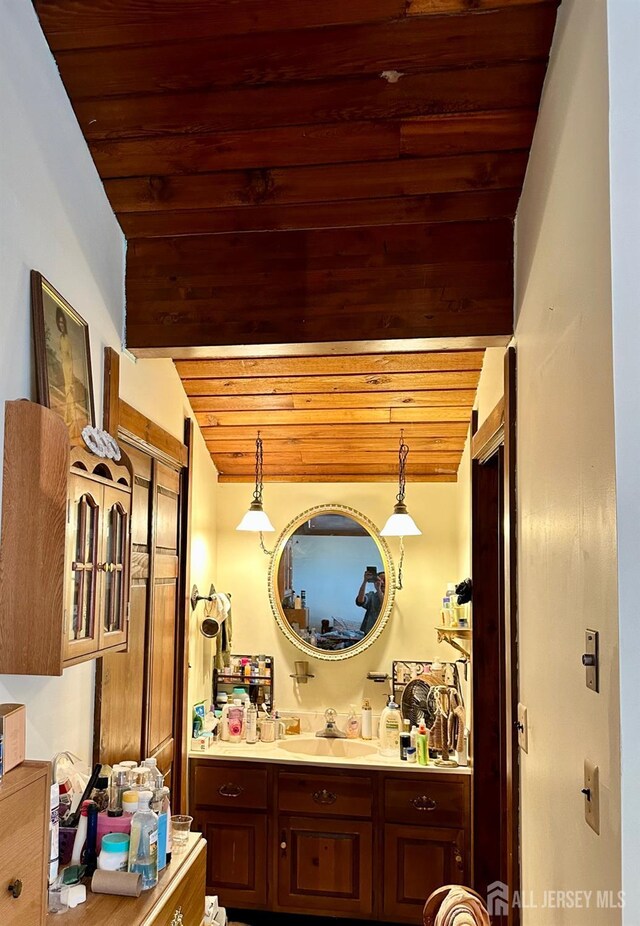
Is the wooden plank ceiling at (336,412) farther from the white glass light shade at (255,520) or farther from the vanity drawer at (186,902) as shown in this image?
the vanity drawer at (186,902)

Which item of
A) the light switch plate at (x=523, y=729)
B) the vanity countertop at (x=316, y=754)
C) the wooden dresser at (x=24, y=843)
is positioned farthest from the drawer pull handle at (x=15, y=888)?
the vanity countertop at (x=316, y=754)

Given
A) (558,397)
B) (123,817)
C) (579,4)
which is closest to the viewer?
(579,4)

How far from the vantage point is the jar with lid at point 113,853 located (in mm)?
1856

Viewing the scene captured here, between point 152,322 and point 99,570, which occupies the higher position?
point 152,322

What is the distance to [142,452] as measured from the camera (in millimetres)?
2658

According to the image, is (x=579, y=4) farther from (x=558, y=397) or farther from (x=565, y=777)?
(x=565, y=777)

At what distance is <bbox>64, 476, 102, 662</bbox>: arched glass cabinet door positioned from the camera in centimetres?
159

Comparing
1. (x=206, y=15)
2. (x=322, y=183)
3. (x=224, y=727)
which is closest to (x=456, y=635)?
(x=224, y=727)

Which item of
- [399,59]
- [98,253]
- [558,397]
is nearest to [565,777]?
[558,397]

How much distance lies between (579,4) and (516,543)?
→ 1.32 meters

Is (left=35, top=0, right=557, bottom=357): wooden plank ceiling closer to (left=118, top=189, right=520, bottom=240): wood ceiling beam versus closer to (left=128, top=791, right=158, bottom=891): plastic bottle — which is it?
(left=118, top=189, right=520, bottom=240): wood ceiling beam

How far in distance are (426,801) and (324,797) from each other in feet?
1.41

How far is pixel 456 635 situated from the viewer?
3.18 m

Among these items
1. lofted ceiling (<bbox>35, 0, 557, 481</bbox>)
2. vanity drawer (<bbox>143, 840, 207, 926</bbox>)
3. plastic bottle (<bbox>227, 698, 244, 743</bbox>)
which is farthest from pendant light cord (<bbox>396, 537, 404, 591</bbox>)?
vanity drawer (<bbox>143, 840, 207, 926</bbox>)
